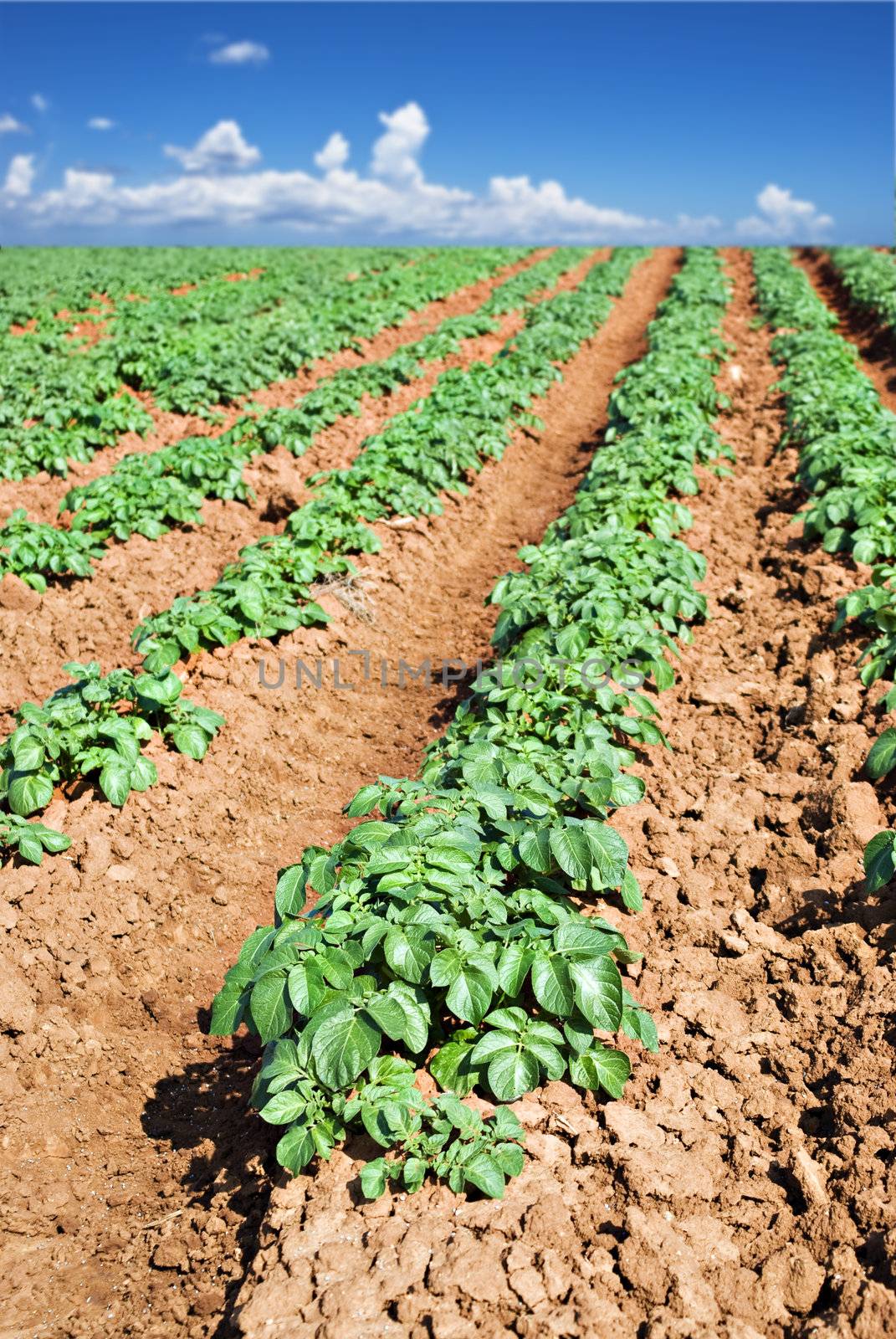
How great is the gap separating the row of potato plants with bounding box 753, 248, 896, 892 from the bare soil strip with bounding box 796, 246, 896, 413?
0.90 m

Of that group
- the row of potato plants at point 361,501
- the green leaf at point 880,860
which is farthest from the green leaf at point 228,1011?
the row of potato plants at point 361,501

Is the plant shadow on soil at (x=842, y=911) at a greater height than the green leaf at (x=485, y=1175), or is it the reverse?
the plant shadow on soil at (x=842, y=911)

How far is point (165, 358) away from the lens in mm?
12133

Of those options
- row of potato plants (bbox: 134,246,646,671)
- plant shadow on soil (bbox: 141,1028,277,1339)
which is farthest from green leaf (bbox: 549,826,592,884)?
row of potato plants (bbox: 134,246,646,671)

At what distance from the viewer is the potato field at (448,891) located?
2.29 m

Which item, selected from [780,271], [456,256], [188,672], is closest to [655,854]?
[188,672]

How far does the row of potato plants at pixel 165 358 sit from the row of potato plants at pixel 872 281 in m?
9.05

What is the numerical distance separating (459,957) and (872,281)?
2234 centimetres

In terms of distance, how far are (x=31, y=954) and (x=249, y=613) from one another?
8.03ft

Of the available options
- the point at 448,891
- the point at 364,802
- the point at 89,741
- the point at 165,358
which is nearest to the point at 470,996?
Result: the point at 448,891

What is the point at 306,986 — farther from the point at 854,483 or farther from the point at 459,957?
the point at 854,483

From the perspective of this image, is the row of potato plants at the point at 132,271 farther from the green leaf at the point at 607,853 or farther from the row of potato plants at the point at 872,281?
the green leaf at the point at 607,853

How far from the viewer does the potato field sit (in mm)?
2293

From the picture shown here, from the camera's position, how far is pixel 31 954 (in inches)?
144
